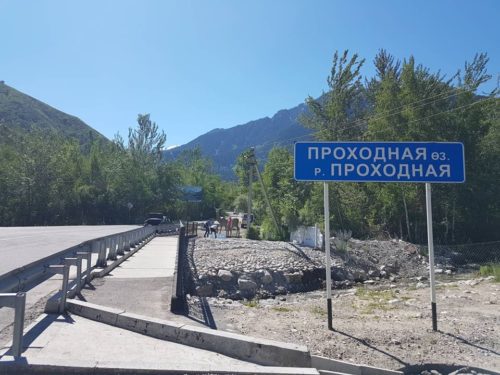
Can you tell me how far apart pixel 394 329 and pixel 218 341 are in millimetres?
3849

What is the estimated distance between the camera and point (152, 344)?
→ 5.41 meters

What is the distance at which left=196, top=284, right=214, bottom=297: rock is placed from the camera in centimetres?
1468

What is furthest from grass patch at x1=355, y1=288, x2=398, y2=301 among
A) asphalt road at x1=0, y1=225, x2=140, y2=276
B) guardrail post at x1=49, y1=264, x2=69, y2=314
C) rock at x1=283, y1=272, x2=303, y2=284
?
asphalt road at x1=0, y1=225, x2=140, y2=276

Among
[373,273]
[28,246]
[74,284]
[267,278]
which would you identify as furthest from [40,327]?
[373,273]

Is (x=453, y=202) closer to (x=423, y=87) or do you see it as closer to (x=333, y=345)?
(x=423, y=87)

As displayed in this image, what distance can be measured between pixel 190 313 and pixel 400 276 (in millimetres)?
15754

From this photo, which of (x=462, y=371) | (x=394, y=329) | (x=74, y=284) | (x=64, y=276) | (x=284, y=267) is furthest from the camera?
(x=284, y=267)

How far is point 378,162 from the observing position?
7766 millimetres

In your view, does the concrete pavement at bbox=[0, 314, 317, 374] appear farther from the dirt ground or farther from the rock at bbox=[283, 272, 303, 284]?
the rock at bbox=[283, 272, 303, 284]

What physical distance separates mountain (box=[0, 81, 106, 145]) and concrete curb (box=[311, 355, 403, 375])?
144184mm

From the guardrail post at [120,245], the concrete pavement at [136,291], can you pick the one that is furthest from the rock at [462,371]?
the guardrail post at [120,245]

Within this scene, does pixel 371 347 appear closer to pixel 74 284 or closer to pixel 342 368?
pixel 342 368

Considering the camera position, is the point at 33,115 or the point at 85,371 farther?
the point at 33,115

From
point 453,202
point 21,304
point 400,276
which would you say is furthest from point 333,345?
point 453,202
